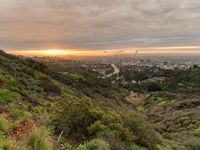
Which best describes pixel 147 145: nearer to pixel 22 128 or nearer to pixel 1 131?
pixel 22 128

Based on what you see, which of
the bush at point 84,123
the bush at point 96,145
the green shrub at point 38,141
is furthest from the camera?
the bush at point 84,123

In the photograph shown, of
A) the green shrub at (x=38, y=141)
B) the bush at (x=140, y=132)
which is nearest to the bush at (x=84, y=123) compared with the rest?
the bush at (x=140, y=132)

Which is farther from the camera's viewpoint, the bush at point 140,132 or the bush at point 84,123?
the bush at point 140,132

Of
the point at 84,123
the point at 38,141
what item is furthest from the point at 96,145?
the point at 38,141

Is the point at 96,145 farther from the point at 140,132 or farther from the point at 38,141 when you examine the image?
the point at 140,132

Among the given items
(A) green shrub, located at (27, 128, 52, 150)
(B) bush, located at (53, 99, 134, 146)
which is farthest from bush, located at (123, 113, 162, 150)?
(A) green shrub, located at (27, 128, 52, 150)

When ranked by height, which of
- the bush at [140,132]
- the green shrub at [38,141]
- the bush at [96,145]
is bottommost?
the bush at [140,132]

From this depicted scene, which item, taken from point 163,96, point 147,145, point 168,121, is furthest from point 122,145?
point 163,96

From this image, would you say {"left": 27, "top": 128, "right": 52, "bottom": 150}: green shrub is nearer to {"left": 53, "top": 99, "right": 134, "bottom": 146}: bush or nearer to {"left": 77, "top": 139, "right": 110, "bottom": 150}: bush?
{"left": 77, "top": 139, "right": 110, "bottom": 150}: bush

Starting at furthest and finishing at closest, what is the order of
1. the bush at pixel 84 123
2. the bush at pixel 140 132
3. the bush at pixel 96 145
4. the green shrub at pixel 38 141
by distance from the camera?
the bush at pixel 140 132 < the bush at pixel 84 123 < the bush at pixel 96 145 < the green shrub at pixel 38 141

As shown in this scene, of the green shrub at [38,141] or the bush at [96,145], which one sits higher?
the green shrub at [38,141]

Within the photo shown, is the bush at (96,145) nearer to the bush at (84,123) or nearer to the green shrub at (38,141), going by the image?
the bush at (84,123)
